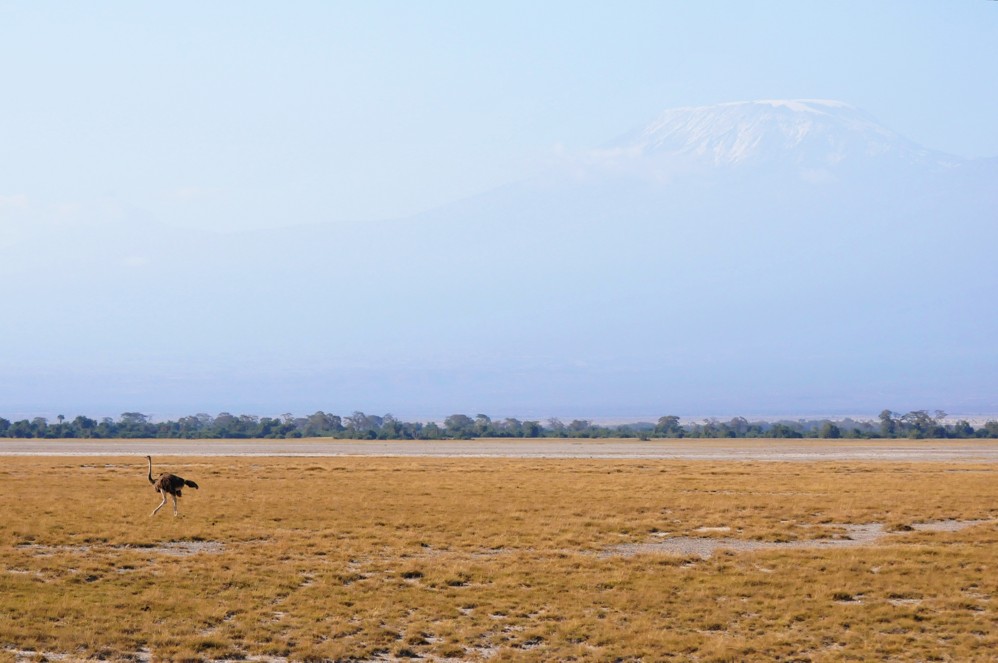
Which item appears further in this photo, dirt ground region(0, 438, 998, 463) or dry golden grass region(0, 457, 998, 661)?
dirt ground region(0, 438, 998, 463)

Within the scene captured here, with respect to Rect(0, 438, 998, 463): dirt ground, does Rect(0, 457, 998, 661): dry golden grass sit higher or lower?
lower

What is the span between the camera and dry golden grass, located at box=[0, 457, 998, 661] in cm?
1472

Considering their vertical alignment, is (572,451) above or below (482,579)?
above

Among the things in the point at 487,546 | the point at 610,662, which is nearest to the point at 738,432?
the point at 487,546

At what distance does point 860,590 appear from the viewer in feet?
61.4

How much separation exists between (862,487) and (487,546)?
82.1 feet

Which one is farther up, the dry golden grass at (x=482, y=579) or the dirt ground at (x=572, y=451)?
the dirt ground at (x=572, y=451)

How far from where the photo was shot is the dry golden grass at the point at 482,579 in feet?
48.3

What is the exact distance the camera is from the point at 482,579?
19.8m

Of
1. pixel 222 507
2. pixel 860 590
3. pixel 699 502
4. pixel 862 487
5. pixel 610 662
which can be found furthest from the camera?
pixel 862 487

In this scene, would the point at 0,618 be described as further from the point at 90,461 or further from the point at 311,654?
the point at 90,461

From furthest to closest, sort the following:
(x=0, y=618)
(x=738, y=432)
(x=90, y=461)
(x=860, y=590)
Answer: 1. (x=738, y=432)
2. (x=90, y=461)
3. (x=860, y=590)
4. (x=0, y=618)

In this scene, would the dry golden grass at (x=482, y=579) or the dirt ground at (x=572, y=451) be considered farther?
the dirt ground at (x=572, y=451)

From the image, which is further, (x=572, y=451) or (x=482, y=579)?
(x=572, y=451)
